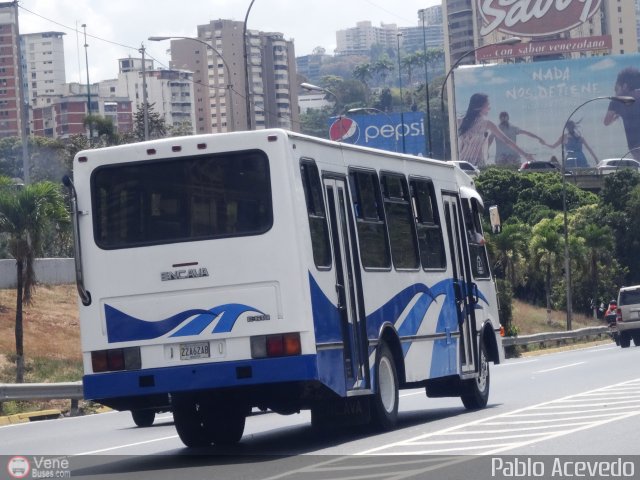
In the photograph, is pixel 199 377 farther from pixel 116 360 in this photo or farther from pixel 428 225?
pixel 428 225

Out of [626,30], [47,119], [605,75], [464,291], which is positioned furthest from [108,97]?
[464,291]

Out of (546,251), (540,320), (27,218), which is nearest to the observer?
(27,218)

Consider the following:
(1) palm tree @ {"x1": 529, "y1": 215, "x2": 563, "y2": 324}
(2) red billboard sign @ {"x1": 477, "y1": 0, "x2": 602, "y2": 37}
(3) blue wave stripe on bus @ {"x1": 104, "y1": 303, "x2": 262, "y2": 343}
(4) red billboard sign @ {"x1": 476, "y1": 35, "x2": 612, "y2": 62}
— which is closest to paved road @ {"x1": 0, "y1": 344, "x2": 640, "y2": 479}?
(3) blue wave stripe on bus @ {"x1": 104, "y1": 303, "x2": 262, "y2": 343}

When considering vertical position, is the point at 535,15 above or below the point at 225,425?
above

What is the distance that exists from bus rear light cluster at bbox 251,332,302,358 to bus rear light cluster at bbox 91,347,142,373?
46.9 inches

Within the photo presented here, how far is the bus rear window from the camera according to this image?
44.5 feet

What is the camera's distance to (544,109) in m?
133

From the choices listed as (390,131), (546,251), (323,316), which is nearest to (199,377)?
(323,316)

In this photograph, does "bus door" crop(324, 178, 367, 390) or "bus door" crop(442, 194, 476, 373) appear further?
"bus door" crop(442, 194, 476, 373)

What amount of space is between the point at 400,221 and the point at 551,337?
29.8 meters

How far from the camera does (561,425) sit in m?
14.8

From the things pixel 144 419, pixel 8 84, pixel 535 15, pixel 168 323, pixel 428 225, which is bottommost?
pixel 144 419

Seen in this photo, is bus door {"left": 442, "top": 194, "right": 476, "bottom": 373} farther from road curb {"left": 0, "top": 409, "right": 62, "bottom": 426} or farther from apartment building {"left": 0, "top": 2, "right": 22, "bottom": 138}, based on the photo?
apartment building {"left": 0, "top": 2, "right": 22, "bottom": 138}

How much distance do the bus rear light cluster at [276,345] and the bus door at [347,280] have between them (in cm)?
113
